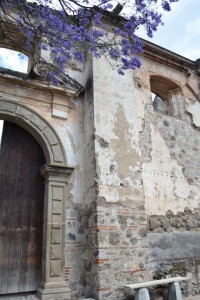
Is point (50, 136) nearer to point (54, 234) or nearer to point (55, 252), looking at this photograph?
point (54, 234)

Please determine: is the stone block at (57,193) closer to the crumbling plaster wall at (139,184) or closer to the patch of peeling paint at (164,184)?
the crumbling plaster wall at (139,184)

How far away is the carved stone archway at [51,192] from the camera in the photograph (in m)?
3.85

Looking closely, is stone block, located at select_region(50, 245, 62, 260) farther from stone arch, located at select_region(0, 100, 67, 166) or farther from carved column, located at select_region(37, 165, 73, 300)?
stone arch, located at select_region(0, 100, 67, 166)

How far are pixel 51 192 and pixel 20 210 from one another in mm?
560

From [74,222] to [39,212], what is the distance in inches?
23.4

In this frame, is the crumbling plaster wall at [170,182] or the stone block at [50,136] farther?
the crumbling plaster wall at [170,182]

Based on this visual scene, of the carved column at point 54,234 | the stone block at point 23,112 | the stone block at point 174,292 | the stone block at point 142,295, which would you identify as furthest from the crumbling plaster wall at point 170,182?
the stone block at point 23,112

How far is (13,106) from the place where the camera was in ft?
14.7

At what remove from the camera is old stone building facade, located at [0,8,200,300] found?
13.1 ft

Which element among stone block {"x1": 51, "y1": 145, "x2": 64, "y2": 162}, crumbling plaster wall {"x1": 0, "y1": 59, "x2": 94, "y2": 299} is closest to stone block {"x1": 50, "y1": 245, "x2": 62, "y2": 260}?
crumbling plaster wall {"x1": 0, "y1": 59, "x2": 94, "y2": 299}

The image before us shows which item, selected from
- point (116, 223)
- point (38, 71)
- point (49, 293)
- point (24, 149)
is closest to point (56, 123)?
point (24, 149)

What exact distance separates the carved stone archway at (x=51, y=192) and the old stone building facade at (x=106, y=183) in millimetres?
15

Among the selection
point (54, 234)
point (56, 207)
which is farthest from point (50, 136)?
point (54, 234)

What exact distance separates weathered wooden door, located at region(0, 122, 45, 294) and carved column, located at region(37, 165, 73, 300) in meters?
0.20
